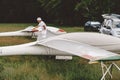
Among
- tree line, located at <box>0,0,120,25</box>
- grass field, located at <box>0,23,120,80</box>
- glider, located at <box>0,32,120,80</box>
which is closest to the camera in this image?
grass field, located at <box>0,23,120,80</box>

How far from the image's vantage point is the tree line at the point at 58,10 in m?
44.3

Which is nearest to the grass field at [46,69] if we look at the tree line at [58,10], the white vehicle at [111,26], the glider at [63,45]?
the glider at [63,45]

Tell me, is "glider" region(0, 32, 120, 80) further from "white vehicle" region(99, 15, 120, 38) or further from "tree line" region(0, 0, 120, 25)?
"tree line" region(0, 0, 120, 25)

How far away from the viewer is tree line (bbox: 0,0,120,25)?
44281mm

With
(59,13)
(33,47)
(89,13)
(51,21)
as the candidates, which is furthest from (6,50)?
(51,21)

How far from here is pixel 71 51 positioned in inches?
519

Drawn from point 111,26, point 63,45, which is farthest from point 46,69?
point 111,26

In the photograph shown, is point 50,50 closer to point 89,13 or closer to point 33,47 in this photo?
point 33,47

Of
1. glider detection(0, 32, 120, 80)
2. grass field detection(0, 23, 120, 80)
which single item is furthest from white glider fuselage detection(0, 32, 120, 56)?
grass field detection(0, 23, 120, 80)

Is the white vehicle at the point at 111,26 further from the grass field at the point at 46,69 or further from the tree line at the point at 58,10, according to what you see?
the tree line at the point at 58,10

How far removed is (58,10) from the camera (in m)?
50.5

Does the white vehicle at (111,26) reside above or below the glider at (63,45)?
below

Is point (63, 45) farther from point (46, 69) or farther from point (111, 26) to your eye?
point (111, 26)

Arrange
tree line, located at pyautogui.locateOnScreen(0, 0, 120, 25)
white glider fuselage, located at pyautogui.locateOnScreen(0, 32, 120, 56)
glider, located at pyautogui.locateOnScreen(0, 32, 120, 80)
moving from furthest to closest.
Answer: tree line, located at pyautogui.locateOnScreen(0, 0, 120, 25) < white glider fuselage, located at pyautogui.locateOnScreen(0, 32, 120, 56) < glider, located at pyautogui.locateOnScreen(0, 32, 120, 80)
